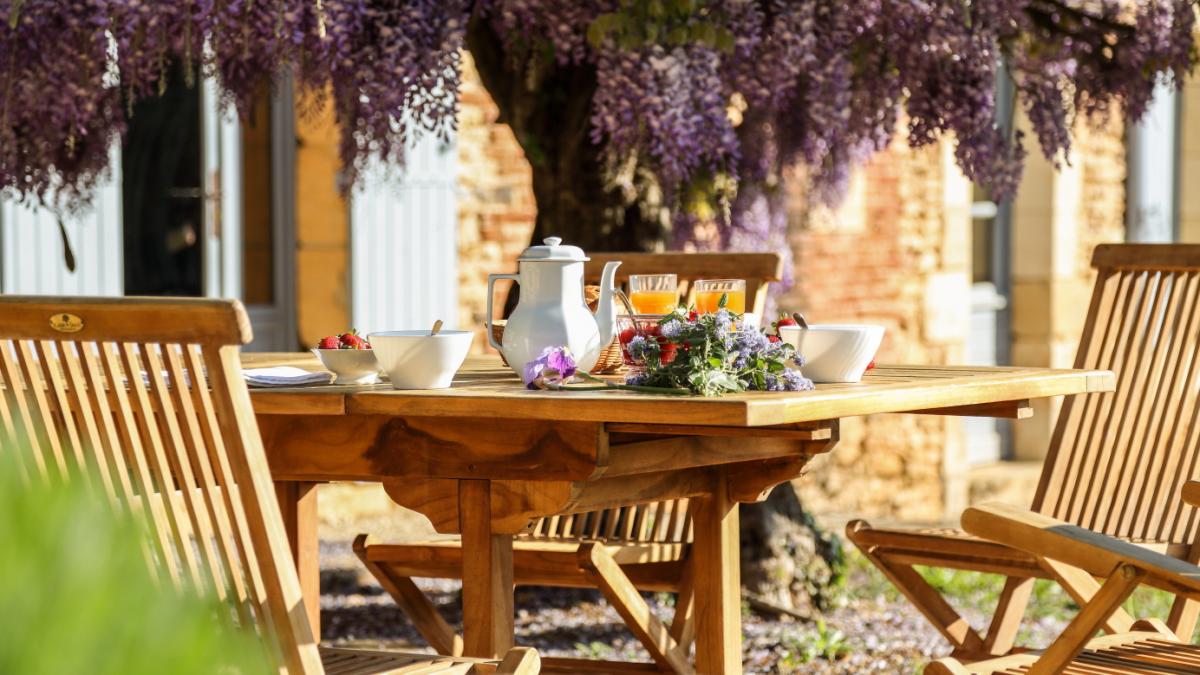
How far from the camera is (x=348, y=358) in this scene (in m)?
2.60

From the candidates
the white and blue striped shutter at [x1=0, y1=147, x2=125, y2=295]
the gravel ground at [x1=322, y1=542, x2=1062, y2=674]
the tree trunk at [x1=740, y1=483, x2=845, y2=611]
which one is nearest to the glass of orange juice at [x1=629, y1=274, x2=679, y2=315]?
the gravel ground at [x1=322, y1=542, x2=1062, y2=674]

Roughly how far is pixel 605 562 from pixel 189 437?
1.20m

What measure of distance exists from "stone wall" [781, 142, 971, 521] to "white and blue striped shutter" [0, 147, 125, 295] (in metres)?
3.09

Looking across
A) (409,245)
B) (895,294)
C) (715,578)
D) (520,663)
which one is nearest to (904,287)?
(895,294)

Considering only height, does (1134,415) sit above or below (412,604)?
above

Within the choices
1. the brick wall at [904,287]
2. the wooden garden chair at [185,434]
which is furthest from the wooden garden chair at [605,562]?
the brick wall at [904,287]

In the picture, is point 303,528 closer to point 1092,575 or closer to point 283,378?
point 283,378

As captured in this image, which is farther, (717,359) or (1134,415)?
(1134,415)

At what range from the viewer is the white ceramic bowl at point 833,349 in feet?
8.42

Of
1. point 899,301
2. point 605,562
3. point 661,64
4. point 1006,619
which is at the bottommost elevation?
point 1006,619

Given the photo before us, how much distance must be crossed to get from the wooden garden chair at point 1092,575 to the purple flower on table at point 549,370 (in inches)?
23.3

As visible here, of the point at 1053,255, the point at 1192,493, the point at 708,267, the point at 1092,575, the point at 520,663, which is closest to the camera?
the point at 520,663

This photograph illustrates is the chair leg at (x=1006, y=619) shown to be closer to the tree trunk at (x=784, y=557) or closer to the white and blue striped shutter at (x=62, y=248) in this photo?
the tree trunk at (x=784, y=557)

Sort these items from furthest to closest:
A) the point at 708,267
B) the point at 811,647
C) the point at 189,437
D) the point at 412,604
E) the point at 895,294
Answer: the point at 895,294 → the point at 811,647 → the point at 708,267 → the point at 412,604 → the point at 189,437
